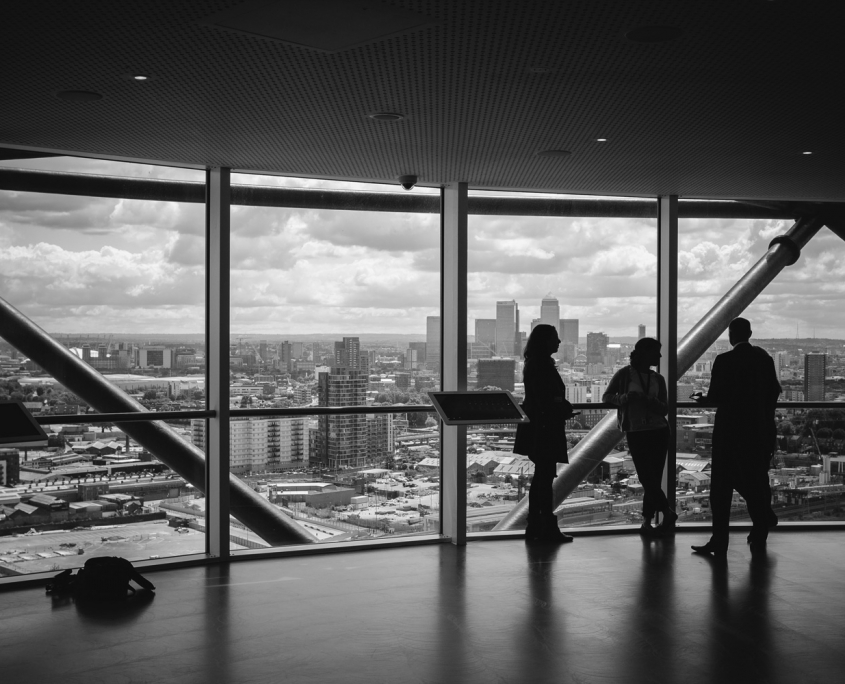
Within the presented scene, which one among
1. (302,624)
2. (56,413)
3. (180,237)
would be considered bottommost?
(302,624)

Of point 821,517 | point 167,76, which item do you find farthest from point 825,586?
point 167,76

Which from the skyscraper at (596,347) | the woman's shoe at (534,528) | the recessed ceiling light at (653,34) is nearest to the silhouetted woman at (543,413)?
the woman's shoe at (534,528)

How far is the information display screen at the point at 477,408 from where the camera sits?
701 cm

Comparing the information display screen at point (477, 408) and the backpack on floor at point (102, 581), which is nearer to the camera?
the backpack on floor at point (102, 581)

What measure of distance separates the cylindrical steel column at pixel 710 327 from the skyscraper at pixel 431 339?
1.61 metres

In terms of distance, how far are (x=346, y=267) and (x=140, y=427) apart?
7.13 ft

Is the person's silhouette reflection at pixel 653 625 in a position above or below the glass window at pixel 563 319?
below

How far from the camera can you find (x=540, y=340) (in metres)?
7.43

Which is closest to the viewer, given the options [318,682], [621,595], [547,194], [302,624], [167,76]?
[318,682]

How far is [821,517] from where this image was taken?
8.44 meters

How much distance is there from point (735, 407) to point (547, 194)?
2627 mm

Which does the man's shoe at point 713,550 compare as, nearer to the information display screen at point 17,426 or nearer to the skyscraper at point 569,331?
the skyscraper at point 569,331

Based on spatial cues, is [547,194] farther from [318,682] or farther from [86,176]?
[318,682]

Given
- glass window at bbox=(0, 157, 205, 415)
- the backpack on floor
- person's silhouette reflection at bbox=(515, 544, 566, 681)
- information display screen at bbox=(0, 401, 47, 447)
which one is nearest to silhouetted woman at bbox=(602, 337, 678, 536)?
person's silhouette reflection at bbox=(515, 544, 566, 681)
